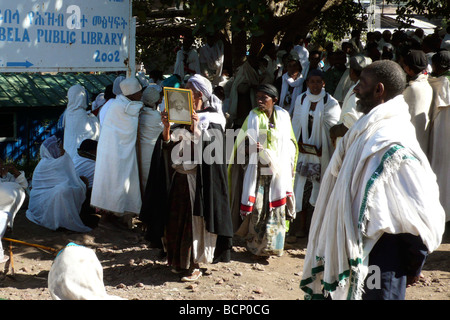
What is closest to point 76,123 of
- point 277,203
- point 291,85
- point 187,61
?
point 291,85

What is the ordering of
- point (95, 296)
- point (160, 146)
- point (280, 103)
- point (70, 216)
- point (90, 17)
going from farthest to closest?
point (280, 103) < point (70, 216) < point (90, 17) < point (160, 146) < point (95, 296)

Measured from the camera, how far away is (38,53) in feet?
20.7

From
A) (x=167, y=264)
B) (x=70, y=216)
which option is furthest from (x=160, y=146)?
(x=70, y=216)

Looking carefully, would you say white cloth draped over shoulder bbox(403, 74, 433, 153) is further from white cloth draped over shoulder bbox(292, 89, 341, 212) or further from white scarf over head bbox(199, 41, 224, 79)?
white scarf over head bbox(199, 41, 224, 79)

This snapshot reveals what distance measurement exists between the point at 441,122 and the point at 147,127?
3.32m

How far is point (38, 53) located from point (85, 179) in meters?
2.16

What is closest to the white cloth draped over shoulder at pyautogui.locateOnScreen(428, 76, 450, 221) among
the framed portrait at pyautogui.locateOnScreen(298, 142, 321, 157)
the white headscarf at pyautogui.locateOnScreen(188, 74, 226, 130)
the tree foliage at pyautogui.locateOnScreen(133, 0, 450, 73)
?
the framed portrait at pyautogui.locateOnScreen(298, 142, 321, 157)

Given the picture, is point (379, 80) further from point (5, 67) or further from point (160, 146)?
point (5, 67)

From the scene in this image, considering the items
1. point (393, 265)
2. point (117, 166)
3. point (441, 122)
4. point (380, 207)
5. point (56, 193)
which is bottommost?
point (56, 193)

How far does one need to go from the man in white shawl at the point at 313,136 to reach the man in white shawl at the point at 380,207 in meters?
3.58

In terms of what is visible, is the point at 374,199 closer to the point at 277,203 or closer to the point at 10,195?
the point at 277,203

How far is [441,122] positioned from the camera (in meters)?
6.77

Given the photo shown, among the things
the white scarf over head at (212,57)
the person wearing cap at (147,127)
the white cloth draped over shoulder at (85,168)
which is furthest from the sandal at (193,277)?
the white scarf over head at (212,57)

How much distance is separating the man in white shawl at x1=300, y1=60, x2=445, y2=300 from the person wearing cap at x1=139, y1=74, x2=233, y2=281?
7.50ft
